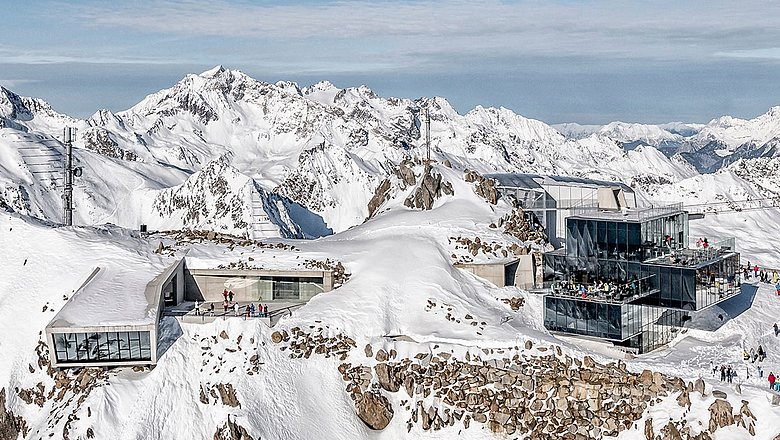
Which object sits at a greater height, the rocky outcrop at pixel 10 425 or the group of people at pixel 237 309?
the group of people at pixel 237 309

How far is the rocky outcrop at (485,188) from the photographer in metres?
71.1

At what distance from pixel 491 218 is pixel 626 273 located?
51.3 ft

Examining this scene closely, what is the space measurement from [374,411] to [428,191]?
2679 cm

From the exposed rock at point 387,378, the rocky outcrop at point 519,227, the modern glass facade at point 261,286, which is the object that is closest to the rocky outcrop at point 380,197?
the rocky outcrop at point 519,227

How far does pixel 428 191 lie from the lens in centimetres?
7319

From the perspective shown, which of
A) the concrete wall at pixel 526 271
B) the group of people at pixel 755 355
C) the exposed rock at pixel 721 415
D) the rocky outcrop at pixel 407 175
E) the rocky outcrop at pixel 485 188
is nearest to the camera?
the exposed rock at pixel 721 415

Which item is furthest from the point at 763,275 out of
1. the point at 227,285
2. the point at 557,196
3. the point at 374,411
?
the point at 227,285

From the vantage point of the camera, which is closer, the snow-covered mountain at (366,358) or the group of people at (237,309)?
the snow-covered mountain at (366,358)

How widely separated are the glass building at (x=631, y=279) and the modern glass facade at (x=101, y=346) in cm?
2337

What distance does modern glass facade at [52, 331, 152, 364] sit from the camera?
49281mm

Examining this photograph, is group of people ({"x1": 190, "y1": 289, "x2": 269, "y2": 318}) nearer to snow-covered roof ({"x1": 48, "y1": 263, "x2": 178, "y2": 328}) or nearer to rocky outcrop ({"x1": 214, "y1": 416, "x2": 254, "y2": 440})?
snow-covered roof ({"x1": 48, "y1": 263, "x2": 178, "y2": 328})

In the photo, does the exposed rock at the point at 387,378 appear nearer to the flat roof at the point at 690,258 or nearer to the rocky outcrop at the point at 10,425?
the flat roof at the point at 690,258

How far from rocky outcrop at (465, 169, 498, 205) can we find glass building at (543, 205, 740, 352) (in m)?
14.4

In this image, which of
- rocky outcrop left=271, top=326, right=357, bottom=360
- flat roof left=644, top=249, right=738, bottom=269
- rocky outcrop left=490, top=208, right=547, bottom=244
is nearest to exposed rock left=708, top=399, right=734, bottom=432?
flat roof left=644, top=249, right=738, bottom=269
